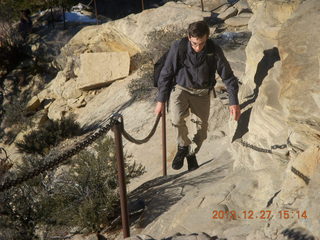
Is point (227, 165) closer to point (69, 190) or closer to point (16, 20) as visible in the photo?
point (69, 190)

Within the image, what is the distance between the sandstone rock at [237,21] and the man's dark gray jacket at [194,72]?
6662 mm

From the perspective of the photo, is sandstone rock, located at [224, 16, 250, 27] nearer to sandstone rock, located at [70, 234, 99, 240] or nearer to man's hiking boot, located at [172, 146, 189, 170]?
man's hiking boot, located at [172, 146, 189, 170]

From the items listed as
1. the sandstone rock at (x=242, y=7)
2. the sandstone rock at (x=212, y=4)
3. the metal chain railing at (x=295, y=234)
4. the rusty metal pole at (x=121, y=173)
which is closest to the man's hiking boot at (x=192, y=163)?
the rusty metal pole at (x=121, y=173)

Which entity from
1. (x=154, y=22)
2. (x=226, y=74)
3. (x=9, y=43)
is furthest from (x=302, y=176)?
(x=9, y=43)

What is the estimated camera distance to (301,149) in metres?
3.19

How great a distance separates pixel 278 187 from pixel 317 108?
917 mm

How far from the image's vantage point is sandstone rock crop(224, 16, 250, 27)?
415 inches

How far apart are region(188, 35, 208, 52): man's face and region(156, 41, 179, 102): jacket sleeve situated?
0.60ft

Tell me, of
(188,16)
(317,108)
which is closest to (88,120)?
(188,16)

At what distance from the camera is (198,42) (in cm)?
387

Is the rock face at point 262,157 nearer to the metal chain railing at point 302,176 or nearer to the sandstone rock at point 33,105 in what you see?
the metal chain railing at point 302,176

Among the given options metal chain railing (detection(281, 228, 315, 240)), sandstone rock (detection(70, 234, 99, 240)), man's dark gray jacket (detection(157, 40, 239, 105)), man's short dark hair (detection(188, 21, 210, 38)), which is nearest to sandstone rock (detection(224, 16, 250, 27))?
man's dark gray jacket (detection(157, 40, 239, 105))

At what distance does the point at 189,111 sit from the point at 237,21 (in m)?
6.51

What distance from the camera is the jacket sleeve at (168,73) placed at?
13.4ft
